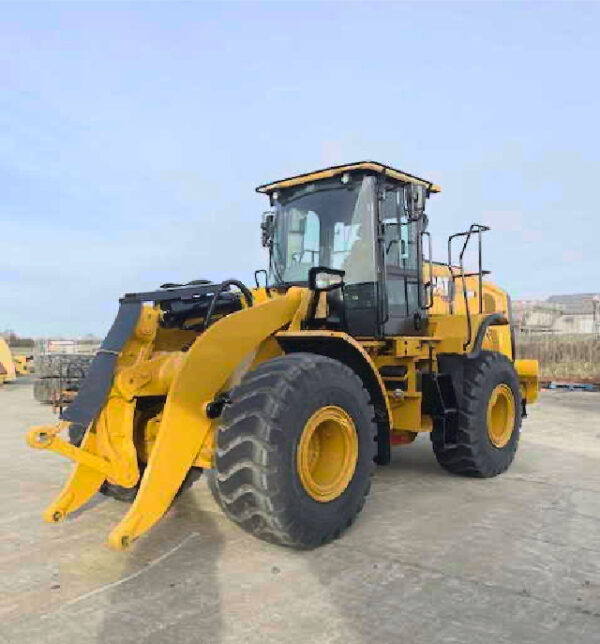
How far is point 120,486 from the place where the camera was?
4668 millimetres

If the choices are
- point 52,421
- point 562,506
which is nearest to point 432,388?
point 562,506

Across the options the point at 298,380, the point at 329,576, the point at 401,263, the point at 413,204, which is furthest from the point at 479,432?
the point at 329,576

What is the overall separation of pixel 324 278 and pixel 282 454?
2.04 m

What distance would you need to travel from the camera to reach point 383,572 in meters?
3.80

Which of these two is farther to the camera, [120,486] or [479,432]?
[479,432]

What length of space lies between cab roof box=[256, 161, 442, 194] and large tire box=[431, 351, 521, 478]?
6.07 ft

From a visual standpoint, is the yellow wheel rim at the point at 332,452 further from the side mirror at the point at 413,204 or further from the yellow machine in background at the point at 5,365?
the yellow machine in background at the point at 5,365

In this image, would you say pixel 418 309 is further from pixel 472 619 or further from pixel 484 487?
pixel 472 619

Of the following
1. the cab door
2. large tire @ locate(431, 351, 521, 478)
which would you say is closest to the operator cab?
the cab door

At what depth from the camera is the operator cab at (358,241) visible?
5.68 meters

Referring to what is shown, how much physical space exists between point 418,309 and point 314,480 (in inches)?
97.7

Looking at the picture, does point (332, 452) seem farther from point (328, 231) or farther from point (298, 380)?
point (328, 231)

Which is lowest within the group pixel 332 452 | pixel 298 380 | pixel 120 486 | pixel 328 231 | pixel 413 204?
pixel 120 486

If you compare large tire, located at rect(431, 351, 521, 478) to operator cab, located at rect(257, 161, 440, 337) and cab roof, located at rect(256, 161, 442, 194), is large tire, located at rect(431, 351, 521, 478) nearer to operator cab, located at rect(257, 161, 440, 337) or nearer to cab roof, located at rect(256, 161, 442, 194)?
operator cab, located at rect(257, 161, 440, 337)
